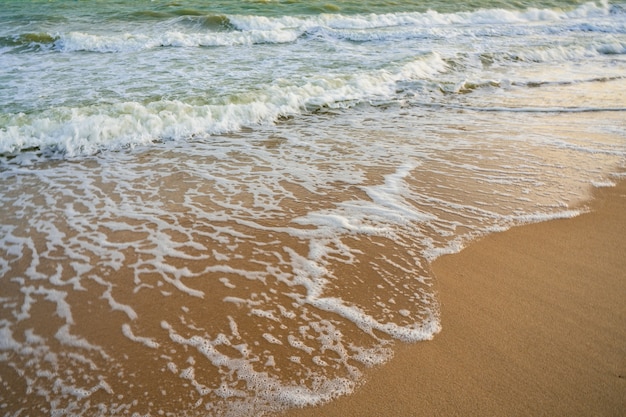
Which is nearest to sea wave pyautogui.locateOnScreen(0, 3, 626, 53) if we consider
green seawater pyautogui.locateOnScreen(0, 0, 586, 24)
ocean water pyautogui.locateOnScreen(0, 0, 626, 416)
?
green seawater pyautogui.locateOnScreen(0, 0, 586, 24)

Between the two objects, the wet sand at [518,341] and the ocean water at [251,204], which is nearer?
the wet sand at [518,341]

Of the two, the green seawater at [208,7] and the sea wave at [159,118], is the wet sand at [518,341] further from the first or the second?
the green seawater at [208,7]

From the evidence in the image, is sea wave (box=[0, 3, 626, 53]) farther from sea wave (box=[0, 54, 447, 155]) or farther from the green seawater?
sea wave (box=[0, 54, 447, 155])

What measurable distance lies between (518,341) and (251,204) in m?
2.55

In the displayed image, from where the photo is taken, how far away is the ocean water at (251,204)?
8.05 ft

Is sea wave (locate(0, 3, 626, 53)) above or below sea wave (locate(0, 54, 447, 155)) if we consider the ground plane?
above

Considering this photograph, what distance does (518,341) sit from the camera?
100 inches

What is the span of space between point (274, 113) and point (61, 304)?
4813 mm

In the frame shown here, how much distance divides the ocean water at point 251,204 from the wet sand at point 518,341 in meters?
0.14

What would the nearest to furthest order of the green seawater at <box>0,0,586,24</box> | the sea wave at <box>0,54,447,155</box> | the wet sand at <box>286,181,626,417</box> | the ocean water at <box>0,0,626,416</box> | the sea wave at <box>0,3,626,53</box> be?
the wet sand at <box>286,181,626,417</box> → the ocean water at <box>0,0,626,416</box> → the sea wave at <box>0,54,447,155</box> → the sea wave at <box>0,3,626,53</box> → the green seawater at <box>0,0,586,24</box>

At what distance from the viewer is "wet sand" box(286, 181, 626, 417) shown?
2.18 meters

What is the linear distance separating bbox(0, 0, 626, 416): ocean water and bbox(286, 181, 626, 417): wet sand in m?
0.14

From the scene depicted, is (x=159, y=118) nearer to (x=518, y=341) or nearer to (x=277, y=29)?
(x=518, y=341)

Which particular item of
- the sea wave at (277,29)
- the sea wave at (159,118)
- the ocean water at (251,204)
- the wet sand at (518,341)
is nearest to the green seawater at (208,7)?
the sea wave at (277,29)
